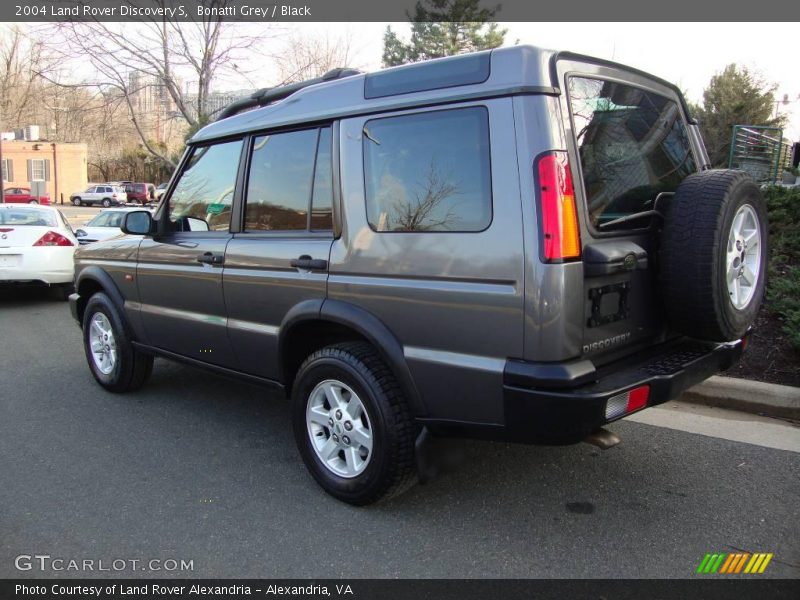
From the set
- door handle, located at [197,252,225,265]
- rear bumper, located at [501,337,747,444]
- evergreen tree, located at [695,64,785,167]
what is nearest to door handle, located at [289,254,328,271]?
door handle, located at [197,252,225,265]

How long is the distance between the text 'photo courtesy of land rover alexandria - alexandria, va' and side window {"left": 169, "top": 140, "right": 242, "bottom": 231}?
0.11 m

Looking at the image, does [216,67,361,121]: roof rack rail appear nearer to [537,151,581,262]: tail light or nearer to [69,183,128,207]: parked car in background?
[537,151,581,262]: tail light

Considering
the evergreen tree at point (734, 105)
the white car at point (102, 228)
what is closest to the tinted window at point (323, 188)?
the white car at point (102, 228)

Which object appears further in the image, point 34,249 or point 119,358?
point 34,249

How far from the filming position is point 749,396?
177 inches

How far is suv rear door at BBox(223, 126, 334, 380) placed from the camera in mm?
3320

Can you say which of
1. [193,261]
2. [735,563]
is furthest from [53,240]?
[735,563]

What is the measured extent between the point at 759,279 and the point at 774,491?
1.14m

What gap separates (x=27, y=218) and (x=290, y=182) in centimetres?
782

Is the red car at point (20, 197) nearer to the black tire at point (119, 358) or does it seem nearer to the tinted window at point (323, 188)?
the black tire at point (119, 358)

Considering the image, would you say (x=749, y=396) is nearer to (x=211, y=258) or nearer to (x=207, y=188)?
(x=211, y=258)

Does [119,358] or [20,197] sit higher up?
[20,197]
